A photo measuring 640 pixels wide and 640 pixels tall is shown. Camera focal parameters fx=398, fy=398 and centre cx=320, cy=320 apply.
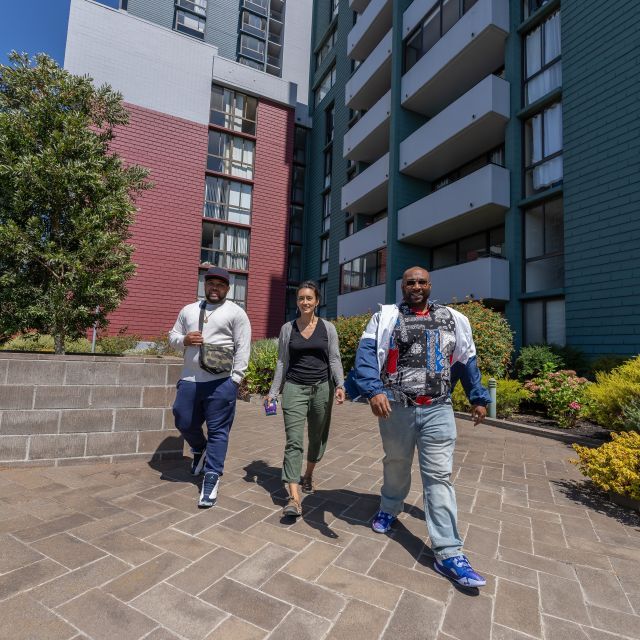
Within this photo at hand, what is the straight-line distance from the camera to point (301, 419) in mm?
3391

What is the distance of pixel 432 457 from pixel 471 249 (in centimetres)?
1337

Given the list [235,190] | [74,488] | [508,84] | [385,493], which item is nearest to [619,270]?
[508,84]

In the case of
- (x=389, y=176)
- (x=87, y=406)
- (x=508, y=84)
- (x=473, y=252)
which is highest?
(x=508, y=84)

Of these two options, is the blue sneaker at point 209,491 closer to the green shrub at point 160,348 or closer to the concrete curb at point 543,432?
the concrete curb at point 543,432

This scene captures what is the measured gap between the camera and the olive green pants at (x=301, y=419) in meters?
3.25

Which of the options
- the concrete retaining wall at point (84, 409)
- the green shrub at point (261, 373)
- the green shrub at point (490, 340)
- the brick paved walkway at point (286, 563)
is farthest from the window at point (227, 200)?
the brick paved walkway at point (286, 563)

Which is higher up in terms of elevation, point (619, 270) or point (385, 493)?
point (619, 270)

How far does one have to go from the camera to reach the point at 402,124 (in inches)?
640

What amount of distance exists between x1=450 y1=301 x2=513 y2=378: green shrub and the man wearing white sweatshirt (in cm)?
719

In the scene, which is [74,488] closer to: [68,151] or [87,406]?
[87,406]

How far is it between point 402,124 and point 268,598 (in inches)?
685

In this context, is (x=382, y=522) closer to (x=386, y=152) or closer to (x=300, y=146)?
(x=386, y=152)

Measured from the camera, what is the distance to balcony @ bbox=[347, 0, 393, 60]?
17.9 metres

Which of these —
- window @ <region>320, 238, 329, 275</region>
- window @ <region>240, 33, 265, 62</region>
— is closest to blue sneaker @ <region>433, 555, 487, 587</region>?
window @ <region>320, 238, 329, 275</region>
